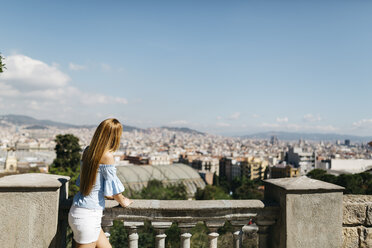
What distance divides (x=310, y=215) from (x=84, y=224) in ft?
5.97

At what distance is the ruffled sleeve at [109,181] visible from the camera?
7.75ft

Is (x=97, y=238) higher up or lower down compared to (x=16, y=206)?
lower down

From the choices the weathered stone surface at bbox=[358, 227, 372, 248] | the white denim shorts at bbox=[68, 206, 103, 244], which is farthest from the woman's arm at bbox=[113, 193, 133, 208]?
the weathered stone surface at bbox=[358, 227, 372, 248]

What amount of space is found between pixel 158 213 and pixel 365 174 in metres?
22.0

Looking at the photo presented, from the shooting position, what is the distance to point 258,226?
291cm

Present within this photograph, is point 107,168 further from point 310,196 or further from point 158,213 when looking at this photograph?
point 310,196

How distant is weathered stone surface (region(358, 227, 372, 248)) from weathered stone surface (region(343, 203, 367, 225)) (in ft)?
0.21

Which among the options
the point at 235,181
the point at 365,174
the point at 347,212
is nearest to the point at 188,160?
the point at 235,181

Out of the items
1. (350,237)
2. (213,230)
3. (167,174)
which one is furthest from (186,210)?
(167,174)

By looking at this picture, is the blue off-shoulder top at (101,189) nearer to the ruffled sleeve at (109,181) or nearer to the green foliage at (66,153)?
the ruffled sleeve at (109,181)

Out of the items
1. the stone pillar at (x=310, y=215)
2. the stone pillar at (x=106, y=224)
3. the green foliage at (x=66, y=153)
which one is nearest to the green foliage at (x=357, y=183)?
the stone pillar at (x=310, y=215)

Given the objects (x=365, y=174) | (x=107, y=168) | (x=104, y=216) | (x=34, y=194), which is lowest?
(x=365, y=174)

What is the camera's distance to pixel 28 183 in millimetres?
2420

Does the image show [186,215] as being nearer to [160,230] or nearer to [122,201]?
[160,230]
